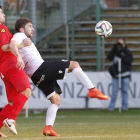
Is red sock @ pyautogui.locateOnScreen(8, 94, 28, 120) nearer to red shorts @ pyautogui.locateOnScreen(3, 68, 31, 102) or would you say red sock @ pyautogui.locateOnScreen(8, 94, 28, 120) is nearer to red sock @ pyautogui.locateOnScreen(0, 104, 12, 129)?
red shorts @ pyautogui.locateOnScreen(3, 68, 31, 102)

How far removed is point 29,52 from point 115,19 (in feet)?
27.3

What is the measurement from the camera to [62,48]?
14.5 metres

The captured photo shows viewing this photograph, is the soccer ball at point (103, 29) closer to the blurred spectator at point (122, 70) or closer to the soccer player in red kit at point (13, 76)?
Result: the soccer player in red kit at point (13, 76)

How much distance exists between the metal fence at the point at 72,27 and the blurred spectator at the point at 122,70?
0.61m

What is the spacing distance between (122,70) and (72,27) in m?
2.10

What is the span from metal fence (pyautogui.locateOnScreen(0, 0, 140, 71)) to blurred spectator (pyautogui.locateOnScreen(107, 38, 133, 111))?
0.61 metres

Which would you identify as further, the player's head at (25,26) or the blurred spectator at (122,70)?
the blurred spectator at (122,70)

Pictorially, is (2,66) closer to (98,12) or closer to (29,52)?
(29,52)

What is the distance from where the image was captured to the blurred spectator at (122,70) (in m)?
13.5

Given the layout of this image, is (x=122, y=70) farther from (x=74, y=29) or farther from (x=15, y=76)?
(x=15, y=76)

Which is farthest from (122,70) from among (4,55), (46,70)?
(4,55)

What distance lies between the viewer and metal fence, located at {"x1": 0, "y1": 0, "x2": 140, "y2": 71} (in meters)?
14.3

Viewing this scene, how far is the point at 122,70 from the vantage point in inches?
536

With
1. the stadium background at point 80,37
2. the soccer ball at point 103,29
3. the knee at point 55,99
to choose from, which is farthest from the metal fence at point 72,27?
the knee at point 55,99
